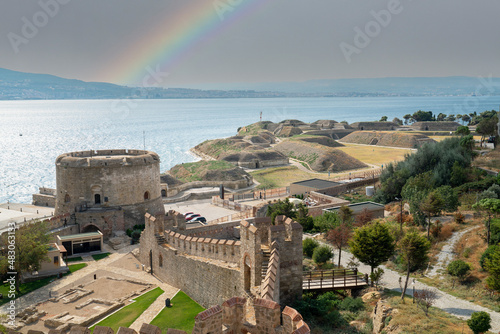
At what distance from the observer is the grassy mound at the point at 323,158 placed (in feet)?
231

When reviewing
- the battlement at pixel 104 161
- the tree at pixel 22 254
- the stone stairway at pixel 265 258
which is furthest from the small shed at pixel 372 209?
the tree at pixel 22 254

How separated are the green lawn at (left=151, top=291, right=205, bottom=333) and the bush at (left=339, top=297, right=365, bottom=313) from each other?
556 centimetres

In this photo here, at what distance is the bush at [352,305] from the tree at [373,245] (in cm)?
257

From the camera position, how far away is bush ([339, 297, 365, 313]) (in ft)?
53.7

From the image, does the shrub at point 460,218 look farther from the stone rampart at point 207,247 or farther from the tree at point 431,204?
the stone rampart at point 207,247

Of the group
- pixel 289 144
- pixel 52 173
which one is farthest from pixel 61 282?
pixel 289 144

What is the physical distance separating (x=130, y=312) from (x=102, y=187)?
49.5 ft

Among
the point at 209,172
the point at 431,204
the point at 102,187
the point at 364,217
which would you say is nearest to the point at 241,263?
the point at 431,204

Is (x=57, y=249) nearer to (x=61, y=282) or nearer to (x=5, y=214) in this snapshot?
(x=61, y=282)

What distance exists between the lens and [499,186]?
30.9 meters

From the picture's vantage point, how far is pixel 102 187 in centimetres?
3159

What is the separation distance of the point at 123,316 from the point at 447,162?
33.4 metres

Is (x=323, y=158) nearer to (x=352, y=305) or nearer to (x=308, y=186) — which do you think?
(x=308, y=186)

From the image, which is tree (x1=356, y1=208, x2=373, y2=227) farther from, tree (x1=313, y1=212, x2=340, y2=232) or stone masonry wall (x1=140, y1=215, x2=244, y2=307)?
stone masonry wall (x1=140, y1=215, x2=244, y2=307)
